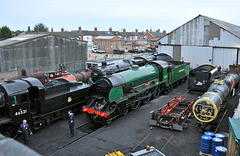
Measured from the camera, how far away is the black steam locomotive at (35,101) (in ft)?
36.0

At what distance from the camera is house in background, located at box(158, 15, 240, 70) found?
2379cm

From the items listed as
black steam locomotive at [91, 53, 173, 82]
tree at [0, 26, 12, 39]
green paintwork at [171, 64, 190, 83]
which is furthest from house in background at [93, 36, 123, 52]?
green paintwork at [171, 64, 190, 83]

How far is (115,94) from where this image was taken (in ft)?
43.7

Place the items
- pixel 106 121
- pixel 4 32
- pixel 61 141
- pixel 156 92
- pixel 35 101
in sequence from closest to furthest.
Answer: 1. pixel 61 141
2. pixel 35 101
3. pixel 106 121
4. pixel 156 92
5. pixel 4 32

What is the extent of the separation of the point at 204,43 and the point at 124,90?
49.5ft

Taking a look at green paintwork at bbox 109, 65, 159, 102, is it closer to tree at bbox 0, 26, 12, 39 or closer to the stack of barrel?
the stack of barrel

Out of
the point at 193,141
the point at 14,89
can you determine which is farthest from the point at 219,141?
the point at 14,89

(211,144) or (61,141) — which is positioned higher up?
(211,144)

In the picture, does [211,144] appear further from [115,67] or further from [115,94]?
[115,67]

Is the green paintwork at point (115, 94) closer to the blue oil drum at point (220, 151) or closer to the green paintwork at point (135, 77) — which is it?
the green paintwork at point (135, 77)

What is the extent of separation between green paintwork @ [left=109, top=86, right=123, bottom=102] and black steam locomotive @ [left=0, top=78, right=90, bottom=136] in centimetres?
277

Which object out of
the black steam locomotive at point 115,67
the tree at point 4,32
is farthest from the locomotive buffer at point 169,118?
the tree at point 4,32

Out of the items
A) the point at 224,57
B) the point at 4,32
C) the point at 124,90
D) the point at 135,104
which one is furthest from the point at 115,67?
the point at 4,32

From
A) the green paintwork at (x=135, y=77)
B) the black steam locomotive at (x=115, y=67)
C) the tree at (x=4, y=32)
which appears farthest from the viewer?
the tree at (x=4, y=32)
